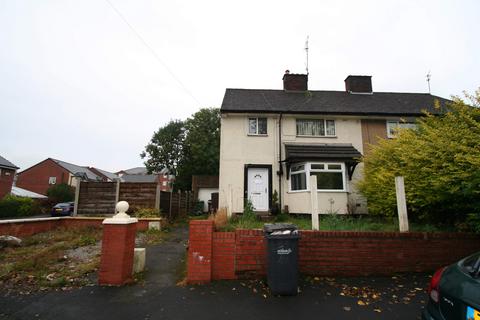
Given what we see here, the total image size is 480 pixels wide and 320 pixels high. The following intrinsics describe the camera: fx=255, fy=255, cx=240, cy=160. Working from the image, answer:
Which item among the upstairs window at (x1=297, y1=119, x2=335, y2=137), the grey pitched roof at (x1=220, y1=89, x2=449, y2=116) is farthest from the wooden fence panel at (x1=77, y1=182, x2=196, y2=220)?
the upstairs window at (x1=297, y1=119, x2=335, y2=137)

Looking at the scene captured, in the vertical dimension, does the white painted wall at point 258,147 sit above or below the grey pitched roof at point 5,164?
below

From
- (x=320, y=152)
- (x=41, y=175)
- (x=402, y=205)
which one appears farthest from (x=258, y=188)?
(x=41, y=175)

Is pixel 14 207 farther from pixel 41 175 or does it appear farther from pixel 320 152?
pixel 41 175

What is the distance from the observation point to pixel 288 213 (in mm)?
11523

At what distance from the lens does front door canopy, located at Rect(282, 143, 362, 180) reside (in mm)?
11000

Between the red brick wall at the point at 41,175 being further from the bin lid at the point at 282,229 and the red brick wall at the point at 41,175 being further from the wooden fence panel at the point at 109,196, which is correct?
the bin lid at the point at 282,229

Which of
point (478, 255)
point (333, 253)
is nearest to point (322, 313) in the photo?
point (333, 253)

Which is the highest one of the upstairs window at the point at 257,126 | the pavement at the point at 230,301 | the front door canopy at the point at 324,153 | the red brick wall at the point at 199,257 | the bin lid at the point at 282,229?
the upstairs window at the point at 257,126

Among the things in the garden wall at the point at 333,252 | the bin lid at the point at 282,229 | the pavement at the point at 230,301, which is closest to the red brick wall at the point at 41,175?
the pavement at the point at 230,301

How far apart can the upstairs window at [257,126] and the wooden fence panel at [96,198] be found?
703cm

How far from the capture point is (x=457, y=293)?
224 cm

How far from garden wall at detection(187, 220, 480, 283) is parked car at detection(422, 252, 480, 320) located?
247cm

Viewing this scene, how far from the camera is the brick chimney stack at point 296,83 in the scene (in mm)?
15523

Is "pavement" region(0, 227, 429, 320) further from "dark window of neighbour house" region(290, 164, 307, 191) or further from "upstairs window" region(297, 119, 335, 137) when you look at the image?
"upstairs window" region(297, 119, 335, 137)
